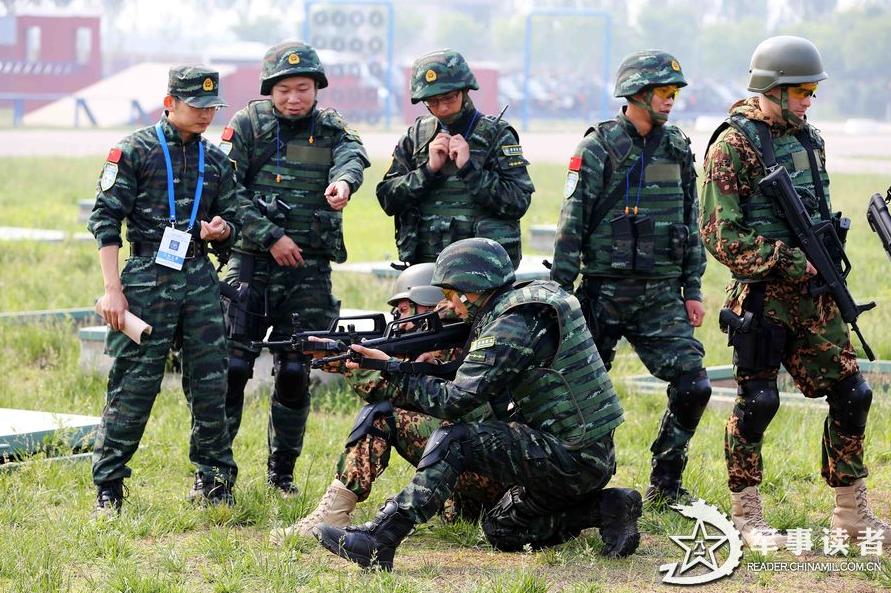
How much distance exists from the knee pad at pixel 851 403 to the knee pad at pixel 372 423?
6.13 feet

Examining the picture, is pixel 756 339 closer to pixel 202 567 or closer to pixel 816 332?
pixel 816 332

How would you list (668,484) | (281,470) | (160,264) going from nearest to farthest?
1. (160,264)
2. (668,484)
3. (281,470)

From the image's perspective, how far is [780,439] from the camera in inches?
334

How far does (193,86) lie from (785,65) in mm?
2494

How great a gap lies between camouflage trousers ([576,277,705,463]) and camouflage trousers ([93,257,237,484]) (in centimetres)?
173

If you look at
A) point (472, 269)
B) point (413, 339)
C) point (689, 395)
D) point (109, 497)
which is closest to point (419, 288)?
point (413, 339)

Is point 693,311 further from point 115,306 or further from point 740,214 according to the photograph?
point 115,306

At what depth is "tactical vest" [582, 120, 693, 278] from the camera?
22.8ft

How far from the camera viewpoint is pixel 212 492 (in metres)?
6.82

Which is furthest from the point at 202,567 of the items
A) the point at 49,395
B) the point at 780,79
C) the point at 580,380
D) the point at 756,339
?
the point at 49,395

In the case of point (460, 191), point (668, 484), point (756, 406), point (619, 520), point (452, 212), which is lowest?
point (668, 484)

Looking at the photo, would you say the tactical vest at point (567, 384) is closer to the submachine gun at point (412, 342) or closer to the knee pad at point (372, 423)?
the submachine gun at point (412, 342)

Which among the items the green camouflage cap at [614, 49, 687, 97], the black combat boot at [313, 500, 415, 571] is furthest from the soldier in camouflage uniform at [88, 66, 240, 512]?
the green camouflage cap at [614, 49, 687, 97]

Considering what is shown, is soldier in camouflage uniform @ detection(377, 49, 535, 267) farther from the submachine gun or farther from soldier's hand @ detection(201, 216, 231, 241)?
the submachine gun
